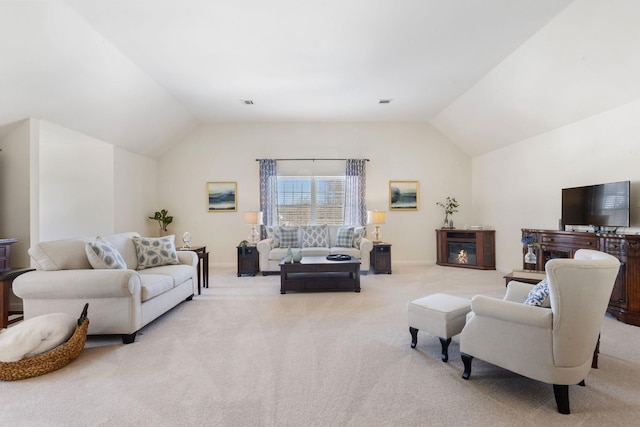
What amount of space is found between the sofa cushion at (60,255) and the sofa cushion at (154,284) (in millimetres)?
584

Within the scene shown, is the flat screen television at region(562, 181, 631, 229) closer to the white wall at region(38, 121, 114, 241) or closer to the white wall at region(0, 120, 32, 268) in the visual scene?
the white wall at region(0, 120, 32, 268)

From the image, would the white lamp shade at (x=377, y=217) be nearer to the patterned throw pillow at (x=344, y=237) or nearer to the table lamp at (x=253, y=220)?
the patterned throw pillow at (x=344, y=237)

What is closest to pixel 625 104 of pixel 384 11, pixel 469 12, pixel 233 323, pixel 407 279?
pixel 469 12

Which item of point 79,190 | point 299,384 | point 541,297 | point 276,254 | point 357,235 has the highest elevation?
point 79,190

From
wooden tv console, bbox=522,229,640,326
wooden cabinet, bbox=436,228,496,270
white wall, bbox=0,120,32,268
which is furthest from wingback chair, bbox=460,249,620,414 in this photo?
white wall, bbox=0,120,32,268

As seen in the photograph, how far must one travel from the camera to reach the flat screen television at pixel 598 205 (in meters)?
3.58

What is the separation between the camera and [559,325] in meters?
1.76

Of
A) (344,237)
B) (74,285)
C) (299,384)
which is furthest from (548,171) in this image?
(74,285)

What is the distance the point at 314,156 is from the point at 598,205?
4.93m

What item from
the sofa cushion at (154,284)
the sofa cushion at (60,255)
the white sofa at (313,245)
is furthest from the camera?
the white sofa at (313,245)

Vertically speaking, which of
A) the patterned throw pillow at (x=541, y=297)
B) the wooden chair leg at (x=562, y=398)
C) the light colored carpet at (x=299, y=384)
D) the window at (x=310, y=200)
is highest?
the window at (x=310, y=200)

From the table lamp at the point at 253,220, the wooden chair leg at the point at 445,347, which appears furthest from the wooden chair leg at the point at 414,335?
the table lamp at the point at 253,220

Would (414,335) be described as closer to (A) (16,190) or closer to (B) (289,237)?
(B) (289,237)

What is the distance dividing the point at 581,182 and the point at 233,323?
5120mm
